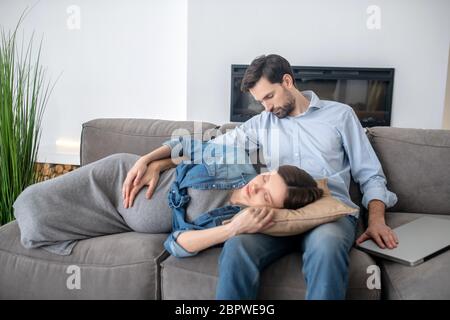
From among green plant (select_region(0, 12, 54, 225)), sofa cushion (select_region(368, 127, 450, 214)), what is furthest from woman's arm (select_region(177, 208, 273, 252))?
green plant (select_region(0, 12, 54, 225))

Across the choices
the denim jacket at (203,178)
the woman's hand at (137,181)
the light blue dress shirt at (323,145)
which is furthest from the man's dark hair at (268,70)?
the woman's hand at (137,181)

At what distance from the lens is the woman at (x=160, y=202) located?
4.17 ft

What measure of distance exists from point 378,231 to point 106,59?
289cm

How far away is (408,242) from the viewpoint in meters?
1.31

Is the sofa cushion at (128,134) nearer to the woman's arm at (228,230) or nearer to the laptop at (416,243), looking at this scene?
the woman's arm at (228,230)

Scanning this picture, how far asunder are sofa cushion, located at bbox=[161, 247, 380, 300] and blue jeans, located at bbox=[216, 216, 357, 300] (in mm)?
44

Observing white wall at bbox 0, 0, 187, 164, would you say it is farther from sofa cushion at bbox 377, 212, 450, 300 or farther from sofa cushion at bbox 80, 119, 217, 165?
sofa cushion at bbox 377, 212, 450, 300

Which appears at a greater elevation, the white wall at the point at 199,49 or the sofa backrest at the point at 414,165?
the white wall at the point at 199,49

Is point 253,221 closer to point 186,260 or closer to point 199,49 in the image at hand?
point 186,260

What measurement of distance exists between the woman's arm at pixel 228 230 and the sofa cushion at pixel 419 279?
0.37 meters
